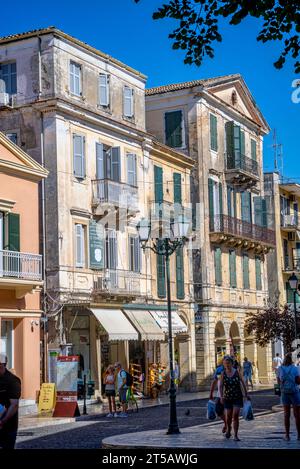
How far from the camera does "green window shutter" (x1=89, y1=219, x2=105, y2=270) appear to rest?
1347 inches

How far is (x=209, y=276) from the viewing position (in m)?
43.4

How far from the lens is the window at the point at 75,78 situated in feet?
112

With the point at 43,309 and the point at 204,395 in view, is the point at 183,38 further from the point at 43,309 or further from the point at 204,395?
the point at 204,395

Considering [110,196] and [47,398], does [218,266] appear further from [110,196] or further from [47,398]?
[47,398]

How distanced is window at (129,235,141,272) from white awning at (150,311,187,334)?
2003 mm

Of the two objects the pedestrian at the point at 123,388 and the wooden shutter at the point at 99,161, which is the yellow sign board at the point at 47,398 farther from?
the wooden shutter at the point at 99,161

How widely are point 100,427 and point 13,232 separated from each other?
8.39 metres

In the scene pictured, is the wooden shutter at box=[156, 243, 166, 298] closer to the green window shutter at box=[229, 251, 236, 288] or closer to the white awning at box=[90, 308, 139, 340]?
the white awning at box=[90, 308, 139, 340]

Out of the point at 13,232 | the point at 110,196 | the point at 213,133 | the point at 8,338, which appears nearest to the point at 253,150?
the point at 213,133

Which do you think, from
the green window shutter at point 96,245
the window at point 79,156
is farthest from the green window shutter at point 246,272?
the window at point 79,156

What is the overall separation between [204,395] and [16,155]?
547 inches

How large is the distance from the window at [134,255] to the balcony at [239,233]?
6868 millimetres

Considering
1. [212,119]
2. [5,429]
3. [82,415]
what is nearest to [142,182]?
[212,119]

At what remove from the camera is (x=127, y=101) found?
38.2 m
